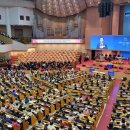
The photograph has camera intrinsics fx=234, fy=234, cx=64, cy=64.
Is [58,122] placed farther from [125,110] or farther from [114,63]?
[114,63]

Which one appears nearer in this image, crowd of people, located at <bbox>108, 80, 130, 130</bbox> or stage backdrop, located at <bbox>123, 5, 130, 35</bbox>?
crowd of people, located at <bbox>108, 80, 130, 130</bbox>

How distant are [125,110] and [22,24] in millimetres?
25783

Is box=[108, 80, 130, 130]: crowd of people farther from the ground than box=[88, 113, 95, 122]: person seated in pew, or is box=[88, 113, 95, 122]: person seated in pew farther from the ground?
box=[108, 80, 130, 130]: crowd of people

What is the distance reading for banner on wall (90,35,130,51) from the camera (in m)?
29.9

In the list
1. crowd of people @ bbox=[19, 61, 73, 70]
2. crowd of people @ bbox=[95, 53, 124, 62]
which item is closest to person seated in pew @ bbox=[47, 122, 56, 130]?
crowd of people @ bbox=[19, 61, 73, 70]

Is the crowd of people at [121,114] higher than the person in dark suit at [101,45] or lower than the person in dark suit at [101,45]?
lower

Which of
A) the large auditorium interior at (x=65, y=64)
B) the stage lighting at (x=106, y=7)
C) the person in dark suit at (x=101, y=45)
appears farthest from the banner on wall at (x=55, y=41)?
the stage lighting at (x=106, y=7)

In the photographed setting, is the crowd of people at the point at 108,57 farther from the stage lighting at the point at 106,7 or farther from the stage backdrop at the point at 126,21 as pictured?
the stage lighting at the point at 106,7

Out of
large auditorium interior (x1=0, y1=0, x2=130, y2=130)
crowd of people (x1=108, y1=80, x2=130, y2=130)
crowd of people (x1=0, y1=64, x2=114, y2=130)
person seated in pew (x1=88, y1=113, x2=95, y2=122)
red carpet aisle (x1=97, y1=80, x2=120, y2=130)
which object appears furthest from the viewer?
red carpet aisle (x1=97, y1=80, x2=120, y2=130)

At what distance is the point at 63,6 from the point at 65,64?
966cm

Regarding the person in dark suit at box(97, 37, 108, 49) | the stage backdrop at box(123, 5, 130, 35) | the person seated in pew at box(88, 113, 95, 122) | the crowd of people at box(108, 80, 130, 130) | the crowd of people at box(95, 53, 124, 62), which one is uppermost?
the stage backdrop at box(123, 5, 130, 35)

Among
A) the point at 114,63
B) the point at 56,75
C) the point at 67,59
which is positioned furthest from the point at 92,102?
the point at 67,59

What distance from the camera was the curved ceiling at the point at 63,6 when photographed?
32.6m

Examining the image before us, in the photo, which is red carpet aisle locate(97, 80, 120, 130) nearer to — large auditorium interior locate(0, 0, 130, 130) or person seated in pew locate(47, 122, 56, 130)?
large auditorium interior locate(0, 0, 130, 130)
